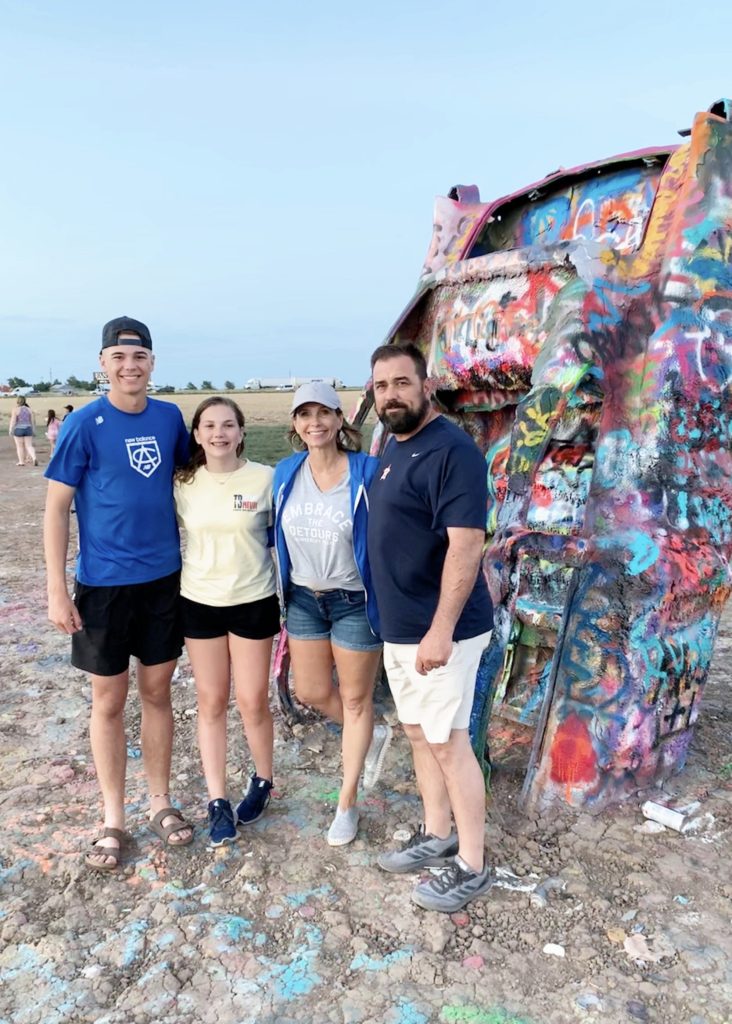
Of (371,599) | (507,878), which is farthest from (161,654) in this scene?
(507,878)

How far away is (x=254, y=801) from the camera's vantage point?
362 centimetres

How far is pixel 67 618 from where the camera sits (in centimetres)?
317

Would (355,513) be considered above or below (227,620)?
above

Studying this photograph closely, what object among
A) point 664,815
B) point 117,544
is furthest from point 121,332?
A: point 664,815

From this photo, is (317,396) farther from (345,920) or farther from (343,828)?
(345,920)

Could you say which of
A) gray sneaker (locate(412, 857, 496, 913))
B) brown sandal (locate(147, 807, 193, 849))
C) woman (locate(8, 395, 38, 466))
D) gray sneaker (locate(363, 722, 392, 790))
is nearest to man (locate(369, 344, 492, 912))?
gray sneaker (locate(412, 857, 496, 913))

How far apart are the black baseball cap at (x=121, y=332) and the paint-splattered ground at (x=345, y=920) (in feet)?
6.81

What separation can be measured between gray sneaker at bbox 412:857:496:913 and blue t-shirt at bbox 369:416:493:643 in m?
0.92

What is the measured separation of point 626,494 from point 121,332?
219cm

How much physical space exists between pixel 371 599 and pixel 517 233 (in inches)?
94.9

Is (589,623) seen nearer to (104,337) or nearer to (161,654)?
(161,654)

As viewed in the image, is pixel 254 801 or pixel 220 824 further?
pixel 254 801

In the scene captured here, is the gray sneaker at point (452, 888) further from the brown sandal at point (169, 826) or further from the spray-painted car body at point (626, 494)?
the brown sandal at point (169, 826)

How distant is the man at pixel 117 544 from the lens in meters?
3.14
